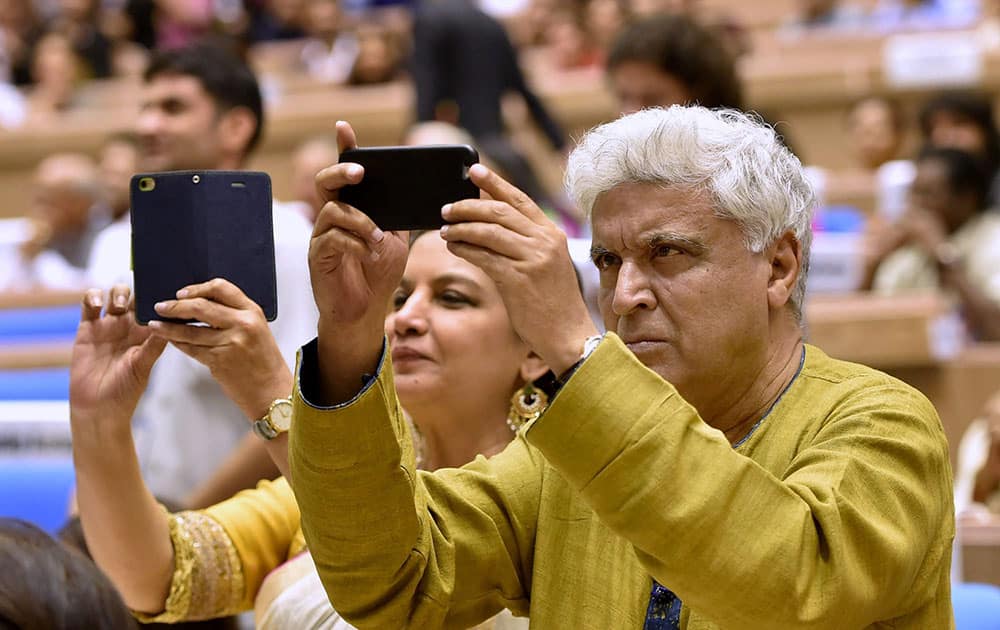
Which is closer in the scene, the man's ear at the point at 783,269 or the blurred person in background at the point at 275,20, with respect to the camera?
the man's ear at the point at 783,269

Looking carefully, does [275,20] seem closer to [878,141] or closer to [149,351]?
[878,141]

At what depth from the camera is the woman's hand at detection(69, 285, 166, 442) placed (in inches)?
75.0

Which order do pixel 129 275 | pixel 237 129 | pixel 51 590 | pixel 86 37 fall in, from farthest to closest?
pixel 86 37 < pixel 237 129 < pixel 129 275 < pixel 51 590

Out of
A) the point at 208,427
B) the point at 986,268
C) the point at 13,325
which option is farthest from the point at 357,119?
the point at 208,427

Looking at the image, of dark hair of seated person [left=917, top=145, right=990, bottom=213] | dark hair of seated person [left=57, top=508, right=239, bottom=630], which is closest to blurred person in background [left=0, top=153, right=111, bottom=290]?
dark hair of seated person [left=917, top=145, right=990, bottom=213]

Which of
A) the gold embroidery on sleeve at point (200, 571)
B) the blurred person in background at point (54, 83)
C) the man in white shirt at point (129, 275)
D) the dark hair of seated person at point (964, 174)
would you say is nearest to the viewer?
the gold embroidery on sleeve at point (200, 571)

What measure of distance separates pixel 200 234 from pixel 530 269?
1.70 ft

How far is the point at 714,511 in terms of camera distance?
1.29 m

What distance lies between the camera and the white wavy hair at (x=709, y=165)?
1513 mm

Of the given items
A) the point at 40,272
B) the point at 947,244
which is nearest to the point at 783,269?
the point at 947,244

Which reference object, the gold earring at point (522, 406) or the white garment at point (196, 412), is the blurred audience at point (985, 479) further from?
the white garment at point (196, 412)

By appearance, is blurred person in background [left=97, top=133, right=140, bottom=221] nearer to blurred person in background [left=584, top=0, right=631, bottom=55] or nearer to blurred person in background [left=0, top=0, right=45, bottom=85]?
blurred person in background [left=584, top=0, right=631, bottom=55]

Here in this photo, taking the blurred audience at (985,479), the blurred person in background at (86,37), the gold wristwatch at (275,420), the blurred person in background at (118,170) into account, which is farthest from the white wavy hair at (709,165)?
the blurred person in background at (86,37)

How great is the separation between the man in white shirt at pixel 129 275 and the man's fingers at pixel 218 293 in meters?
0.58
